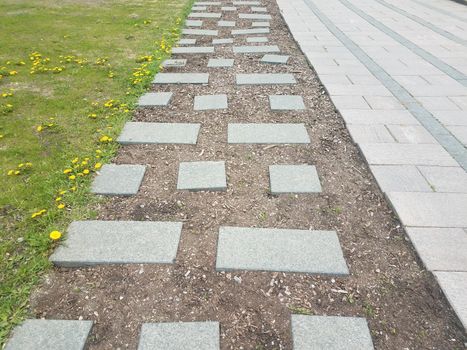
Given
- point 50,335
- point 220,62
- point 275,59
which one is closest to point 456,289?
point 50,335

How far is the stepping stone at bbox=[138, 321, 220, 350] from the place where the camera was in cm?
206

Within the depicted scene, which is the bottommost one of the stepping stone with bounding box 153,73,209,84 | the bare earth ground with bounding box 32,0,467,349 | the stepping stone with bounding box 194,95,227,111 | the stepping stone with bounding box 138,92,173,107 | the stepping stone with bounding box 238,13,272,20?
the bare earth ground with bounding box 32,0,467,349

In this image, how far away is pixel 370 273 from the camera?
2537 millimetres

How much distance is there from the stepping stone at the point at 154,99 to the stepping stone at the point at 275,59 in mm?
2030

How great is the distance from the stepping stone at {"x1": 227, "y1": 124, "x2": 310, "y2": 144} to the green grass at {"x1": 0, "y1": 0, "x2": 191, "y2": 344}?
1.35 meters

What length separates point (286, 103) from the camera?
4.84m

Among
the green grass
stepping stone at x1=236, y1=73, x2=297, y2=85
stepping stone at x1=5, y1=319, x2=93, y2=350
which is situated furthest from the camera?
stepping stone at x1=236, y1=73, x2=297, y2=85

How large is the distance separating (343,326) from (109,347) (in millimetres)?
1358

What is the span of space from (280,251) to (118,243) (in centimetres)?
119

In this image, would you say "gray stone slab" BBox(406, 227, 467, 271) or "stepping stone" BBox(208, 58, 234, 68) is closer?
"gray stone slab" BBox(406, 227, 467, 271)

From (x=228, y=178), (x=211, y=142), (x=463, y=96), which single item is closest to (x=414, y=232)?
(x=228, y=178)

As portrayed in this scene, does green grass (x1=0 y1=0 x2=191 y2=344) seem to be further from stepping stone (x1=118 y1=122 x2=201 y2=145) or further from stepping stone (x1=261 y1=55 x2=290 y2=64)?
stepping stone (x1=261 y1=55 x2=290 y2=64)

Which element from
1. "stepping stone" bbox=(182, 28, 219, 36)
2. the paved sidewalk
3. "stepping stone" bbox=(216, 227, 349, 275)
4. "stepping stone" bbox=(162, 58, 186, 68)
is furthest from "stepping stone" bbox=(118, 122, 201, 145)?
"stepping stone" bbox=(182, 28, 219, 36)

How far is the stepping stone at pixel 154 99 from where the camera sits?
4805 millimetres
